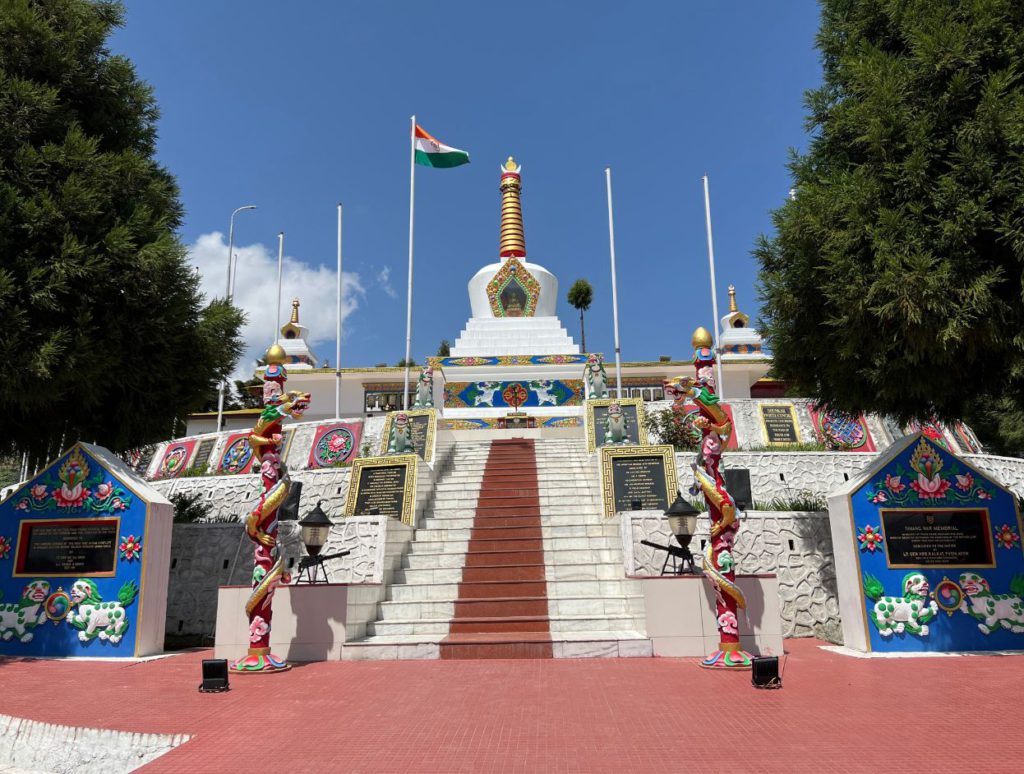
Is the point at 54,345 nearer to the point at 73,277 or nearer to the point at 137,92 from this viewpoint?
the point at 73,277

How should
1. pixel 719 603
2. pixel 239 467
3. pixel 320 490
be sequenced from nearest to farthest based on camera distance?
pixel 719 603, pixel 320 490, pixel 239 467

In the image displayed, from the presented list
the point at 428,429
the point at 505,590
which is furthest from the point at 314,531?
the point at 428,429

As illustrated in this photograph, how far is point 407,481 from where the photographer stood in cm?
1248

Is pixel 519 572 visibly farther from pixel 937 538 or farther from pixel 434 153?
pixel 434 153

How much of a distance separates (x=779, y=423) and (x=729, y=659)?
39.5ft

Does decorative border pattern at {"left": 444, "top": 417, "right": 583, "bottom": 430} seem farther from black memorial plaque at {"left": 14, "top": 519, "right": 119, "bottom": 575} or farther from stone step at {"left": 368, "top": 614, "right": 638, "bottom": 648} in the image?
black memorial plaque at {"left": 14, "top": 519, "right": 119, "bottom": 575}

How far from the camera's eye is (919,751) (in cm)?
464

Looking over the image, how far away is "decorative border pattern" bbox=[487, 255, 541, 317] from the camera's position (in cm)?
2658

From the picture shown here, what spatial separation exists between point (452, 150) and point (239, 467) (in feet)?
43.0

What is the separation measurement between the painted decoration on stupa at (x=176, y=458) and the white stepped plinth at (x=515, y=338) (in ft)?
29.7

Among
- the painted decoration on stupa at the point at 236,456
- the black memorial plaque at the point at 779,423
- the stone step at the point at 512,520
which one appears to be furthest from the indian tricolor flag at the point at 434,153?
the stone step at the point at 512,520

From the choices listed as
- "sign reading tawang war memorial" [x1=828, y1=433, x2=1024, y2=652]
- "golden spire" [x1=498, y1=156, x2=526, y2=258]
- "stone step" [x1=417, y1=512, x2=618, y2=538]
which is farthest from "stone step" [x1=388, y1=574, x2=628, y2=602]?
"golden spire" [x1=498, y1=156, x2=526, y2=258]

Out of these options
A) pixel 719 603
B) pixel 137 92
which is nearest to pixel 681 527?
pixel 719 603

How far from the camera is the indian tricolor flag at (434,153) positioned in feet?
78.6
